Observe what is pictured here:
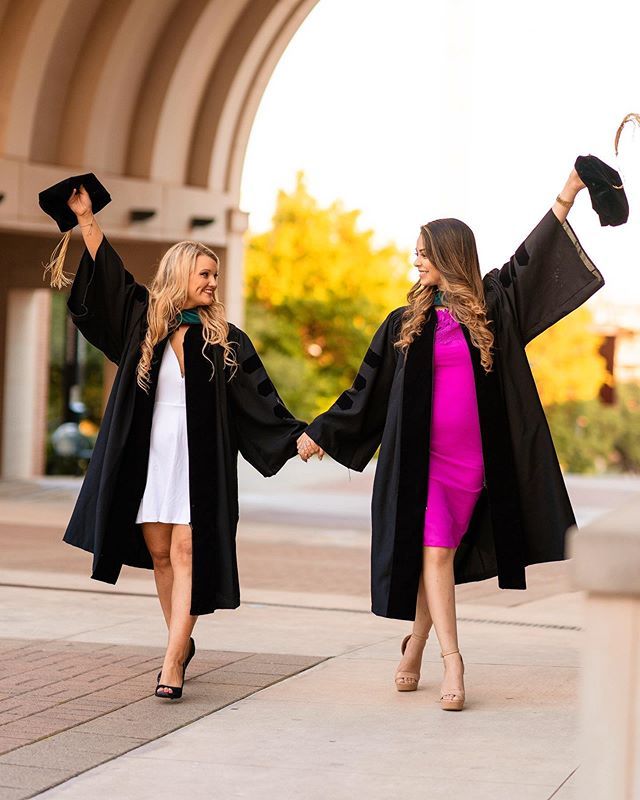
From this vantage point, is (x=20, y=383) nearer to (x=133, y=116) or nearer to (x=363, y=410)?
(x=133, y=116)

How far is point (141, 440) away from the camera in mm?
5738

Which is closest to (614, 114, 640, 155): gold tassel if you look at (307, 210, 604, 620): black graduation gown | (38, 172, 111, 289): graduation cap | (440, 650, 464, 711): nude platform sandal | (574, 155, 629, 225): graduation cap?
(574, 155, 629, 225): graduation cap

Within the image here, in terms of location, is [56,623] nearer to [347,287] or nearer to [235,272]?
[235,272]

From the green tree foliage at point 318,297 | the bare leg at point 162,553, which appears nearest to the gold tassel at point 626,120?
the bare leg at point 162,553

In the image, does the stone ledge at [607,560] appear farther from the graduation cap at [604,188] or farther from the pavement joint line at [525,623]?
the pavement joint line at [525,623]

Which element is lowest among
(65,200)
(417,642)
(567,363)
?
(417,642)

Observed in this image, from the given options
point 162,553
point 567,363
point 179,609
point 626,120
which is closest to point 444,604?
point 179,609

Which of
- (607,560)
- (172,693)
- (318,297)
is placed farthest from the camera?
(318,297)

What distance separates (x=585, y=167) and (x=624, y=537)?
313 centimetres

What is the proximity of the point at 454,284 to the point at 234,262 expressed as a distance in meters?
14.2

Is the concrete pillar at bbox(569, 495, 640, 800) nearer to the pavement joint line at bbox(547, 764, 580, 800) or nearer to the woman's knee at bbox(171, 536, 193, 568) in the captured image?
the pavement joint line at bbox(547, 764, 580, 800)

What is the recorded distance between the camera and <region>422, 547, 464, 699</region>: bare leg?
5.57m

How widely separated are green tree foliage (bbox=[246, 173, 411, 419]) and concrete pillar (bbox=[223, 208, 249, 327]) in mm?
26000

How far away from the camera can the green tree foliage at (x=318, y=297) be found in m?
47.0
